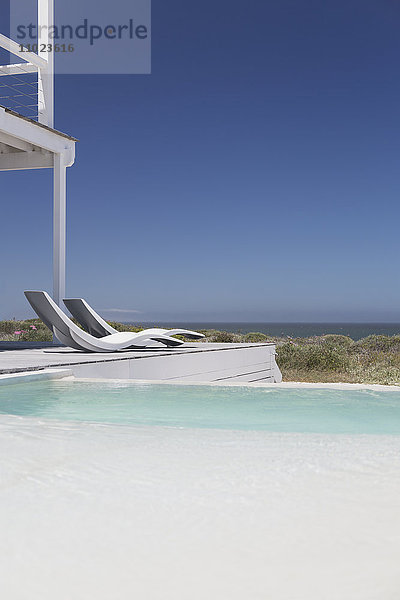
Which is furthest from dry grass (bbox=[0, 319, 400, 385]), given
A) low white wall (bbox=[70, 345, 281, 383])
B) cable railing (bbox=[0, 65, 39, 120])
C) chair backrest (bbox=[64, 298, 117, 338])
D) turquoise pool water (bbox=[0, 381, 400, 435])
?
turquoise pool water (bbox=[0, 381, 400, 435])

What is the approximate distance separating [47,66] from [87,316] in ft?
14.9

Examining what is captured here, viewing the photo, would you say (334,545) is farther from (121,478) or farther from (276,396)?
(276,396)

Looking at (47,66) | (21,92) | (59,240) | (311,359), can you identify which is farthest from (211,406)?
(311,359)

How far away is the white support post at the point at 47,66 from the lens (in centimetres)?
1016

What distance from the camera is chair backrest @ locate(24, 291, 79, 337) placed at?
680 cm

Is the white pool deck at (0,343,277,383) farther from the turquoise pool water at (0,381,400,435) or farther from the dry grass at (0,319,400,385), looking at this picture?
the dry grass at (0,319,400,385)

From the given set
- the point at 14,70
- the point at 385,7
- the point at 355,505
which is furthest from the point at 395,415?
the point at 385,7

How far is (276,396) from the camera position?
179 inches

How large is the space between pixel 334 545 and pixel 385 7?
86.2ft

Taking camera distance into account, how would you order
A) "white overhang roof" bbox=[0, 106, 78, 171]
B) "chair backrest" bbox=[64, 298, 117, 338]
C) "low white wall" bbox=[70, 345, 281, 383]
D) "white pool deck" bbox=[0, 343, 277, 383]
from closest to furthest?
"white pool deck" bbox=[0, 343, 277, 383]
"low white wall" bbox=[70, 345, 281, 383]
"chair backrest" bbox=[64, 298, 117, 338]
"white overhang roof" bbox=[0, 106, 78, 171]

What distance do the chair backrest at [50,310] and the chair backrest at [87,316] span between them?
101 cm

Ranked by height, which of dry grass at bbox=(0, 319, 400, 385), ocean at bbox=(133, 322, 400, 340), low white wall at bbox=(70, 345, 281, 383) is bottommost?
ocean at bbox=(133, 322, 400, 340)

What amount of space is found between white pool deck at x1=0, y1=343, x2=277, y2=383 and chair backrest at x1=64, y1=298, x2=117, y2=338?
0.54 metres

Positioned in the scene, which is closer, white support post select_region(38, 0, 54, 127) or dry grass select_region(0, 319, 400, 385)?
white support post select_region(38, 0, 54, 127)
